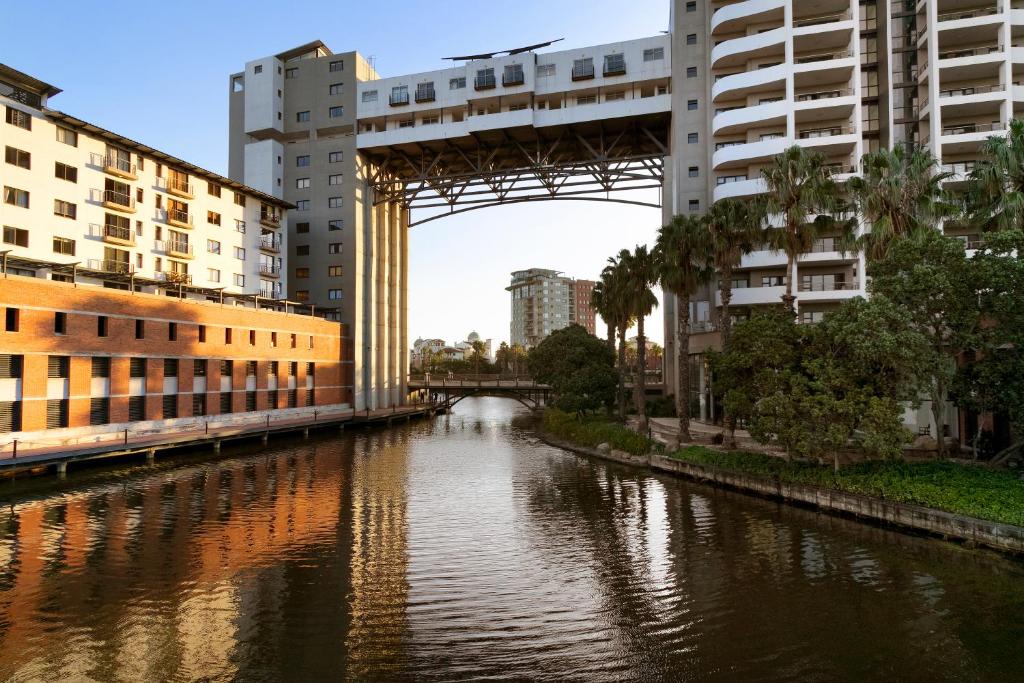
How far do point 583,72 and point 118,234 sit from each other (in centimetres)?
4712

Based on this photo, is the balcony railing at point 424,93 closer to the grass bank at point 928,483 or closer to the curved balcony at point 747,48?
the curved balcony at point 747,48

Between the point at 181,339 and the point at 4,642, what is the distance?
37568 mm

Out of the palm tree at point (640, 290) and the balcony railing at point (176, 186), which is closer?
the palm tree at point (640, 290)

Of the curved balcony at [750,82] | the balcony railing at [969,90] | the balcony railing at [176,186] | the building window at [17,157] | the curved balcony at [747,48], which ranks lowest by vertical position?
the building window at [17,157]

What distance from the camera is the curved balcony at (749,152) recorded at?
48219mm

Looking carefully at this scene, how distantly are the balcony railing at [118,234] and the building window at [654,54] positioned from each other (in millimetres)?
51593

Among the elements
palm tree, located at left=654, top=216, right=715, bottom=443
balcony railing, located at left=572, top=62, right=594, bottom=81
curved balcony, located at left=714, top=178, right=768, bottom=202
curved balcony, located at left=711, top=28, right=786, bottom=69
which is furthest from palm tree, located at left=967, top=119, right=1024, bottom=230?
balcony railing, located at left=572, top=62, right=594, bottom=81

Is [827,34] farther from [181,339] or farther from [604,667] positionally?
[181,339]

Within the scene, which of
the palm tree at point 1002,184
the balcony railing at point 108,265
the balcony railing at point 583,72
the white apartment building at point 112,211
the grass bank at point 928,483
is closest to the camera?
the grass bank at point 928,483

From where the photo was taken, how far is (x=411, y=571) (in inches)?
699

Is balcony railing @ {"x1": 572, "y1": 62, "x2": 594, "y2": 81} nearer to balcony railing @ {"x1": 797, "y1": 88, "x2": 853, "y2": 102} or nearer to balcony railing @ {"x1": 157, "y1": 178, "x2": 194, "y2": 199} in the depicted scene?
balcony railing @ {"x1": 797, "y1": 88, "x2": 853, "y2": 102}

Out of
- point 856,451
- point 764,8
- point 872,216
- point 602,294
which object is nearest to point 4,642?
point 856,451

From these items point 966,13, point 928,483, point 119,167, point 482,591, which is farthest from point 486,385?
point 482,591

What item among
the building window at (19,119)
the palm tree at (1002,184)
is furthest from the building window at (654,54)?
the building window at (19,119)
